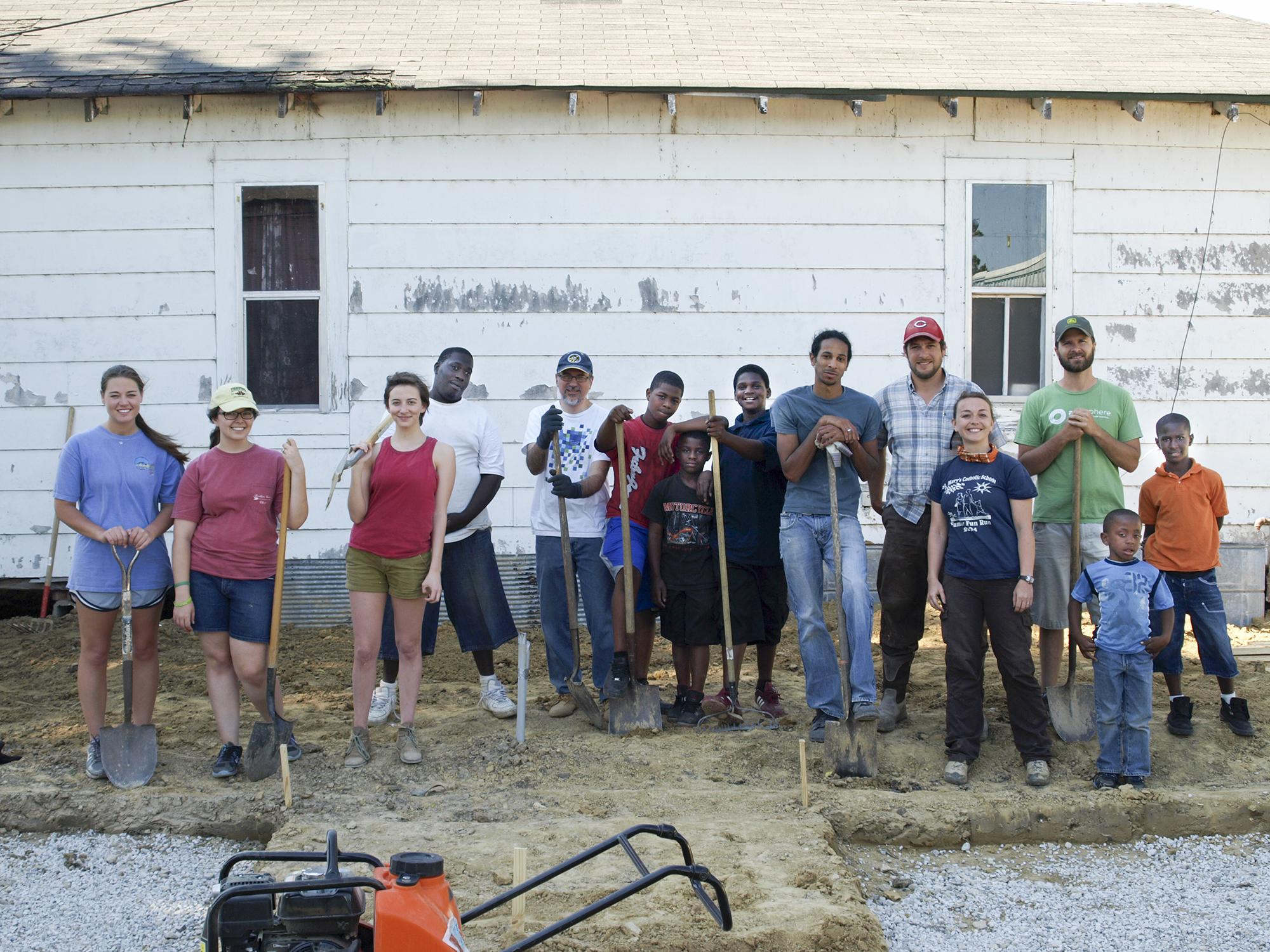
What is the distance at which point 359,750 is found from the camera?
4.88 metres

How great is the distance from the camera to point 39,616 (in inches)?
320

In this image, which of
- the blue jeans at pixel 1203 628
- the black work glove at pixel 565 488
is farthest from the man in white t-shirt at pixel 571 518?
the blue jeans at pixel 1203 628

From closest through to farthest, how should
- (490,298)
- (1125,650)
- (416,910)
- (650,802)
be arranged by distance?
(416,910), (650,802), (1125,650), (490,298)

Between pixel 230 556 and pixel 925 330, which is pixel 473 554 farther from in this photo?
pixel 925 330

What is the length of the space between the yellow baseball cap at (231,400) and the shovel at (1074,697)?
13.5 ft

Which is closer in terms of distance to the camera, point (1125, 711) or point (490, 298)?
point (1125, 711)

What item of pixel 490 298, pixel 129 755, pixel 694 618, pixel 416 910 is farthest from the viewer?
pixel 490 298

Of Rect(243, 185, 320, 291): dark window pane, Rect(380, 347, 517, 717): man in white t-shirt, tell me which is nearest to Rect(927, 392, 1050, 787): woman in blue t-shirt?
Rect(380, 347, 517, 717): man in white t-shirt

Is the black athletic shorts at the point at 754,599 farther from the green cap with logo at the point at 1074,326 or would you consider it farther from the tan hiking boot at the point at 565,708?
the green cap with logo at the point at 1074,326

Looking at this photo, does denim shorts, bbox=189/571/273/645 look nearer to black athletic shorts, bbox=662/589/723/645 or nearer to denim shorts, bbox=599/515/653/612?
denim shorts, bbox=599/515/653/612

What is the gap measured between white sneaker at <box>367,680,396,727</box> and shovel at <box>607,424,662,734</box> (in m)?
1.25

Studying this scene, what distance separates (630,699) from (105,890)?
2539 mm

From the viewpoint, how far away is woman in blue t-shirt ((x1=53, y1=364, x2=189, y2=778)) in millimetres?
4828

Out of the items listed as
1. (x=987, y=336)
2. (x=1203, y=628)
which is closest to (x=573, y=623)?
(x=1203, y=628)
